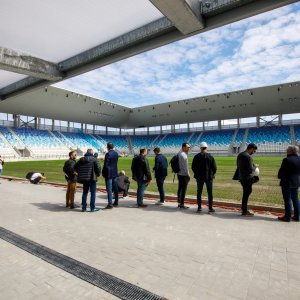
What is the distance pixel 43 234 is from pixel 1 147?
45197mm

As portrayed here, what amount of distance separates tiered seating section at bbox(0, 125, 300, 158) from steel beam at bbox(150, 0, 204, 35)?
44.1 metres

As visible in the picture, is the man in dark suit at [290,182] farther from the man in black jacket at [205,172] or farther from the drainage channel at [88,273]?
the drainage channel at [88,273]

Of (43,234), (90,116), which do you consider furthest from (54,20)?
(90,116)

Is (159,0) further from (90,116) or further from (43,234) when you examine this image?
(90,116)

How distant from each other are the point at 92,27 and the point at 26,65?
89.5 inches

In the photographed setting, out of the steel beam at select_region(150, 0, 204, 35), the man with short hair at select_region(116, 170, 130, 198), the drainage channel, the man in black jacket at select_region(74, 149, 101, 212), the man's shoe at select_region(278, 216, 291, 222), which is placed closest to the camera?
the drainage channel

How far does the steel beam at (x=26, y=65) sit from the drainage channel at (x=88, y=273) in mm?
4211

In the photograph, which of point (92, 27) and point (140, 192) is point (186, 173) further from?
point (92, 27)

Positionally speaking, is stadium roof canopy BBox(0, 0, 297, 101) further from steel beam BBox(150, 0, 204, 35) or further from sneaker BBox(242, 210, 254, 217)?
sneaker BBox(242, 210, 254, 217)

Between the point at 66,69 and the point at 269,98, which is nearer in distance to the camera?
the point at 66,69

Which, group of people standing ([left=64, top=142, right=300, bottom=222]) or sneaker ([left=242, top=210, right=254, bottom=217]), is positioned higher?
group of people standing ([left=64, top=142, right=300, bottom=222])

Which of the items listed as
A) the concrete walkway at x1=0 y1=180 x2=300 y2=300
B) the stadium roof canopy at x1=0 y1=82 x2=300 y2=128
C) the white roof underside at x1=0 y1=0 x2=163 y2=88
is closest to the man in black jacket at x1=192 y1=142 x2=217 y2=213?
the concrete walkway at x1=0 y1=180 x2=300 y2=300

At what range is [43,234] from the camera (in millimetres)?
4859

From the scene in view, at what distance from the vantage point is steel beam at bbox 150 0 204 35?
11.8 ft
